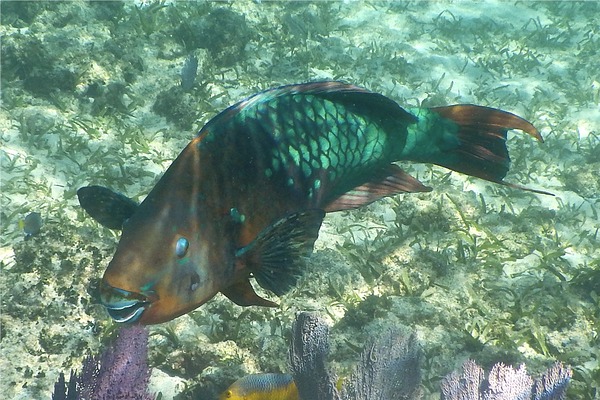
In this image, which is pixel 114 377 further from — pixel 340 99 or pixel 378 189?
pixel 340 99

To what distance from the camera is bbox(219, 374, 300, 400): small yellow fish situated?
256 cm

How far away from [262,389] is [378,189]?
1295 millimetres

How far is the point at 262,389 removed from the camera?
8.52 feet

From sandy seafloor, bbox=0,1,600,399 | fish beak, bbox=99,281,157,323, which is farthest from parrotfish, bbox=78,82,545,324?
sandy seafloor, bbox=0,1,600,399

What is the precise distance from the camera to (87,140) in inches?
247

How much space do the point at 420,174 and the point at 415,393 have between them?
3.80 metres

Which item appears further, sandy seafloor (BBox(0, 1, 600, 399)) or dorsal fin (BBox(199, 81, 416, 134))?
sandy seafloor (BBox(0, 1, 600, 399))

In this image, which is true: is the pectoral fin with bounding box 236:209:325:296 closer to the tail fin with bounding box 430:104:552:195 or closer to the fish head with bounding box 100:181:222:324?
the fish head with bounding box 100:181:222:324

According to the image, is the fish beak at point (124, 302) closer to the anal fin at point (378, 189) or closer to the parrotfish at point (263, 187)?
the parrotfish at point (263, 187)

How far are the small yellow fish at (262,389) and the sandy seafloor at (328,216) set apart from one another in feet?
2.04

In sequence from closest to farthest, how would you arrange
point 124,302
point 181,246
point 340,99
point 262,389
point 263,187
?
point 124,302, point 181,246, point 263,187, point 340,99, point 262,389

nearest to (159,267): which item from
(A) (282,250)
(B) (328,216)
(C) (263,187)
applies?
(A) (282,250)

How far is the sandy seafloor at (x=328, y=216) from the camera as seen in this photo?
3670 mm

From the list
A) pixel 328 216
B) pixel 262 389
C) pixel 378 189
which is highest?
pixel 378 189
